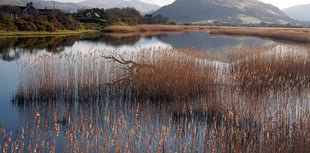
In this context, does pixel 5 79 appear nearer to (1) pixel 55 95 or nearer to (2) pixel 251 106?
(1) pixel 55 95

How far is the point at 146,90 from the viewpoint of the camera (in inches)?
507

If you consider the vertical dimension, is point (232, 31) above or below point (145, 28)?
below

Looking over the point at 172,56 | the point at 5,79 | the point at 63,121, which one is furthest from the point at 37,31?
the point at 63,121

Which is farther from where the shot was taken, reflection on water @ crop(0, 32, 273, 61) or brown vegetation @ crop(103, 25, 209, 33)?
brown vegetation @ crop(103, 25, 209, 33)

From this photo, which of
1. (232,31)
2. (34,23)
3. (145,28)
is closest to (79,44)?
(34,23)

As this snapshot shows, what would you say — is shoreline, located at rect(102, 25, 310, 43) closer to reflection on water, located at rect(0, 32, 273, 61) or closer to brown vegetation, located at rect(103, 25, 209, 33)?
brown vegetation, located at rect(103, 25, 209, 33)

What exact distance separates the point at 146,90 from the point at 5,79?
27.1ft

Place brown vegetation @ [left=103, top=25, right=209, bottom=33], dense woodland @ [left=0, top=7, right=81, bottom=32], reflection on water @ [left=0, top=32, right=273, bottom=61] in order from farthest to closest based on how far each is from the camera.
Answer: brown vegetation @ [left=103, top=25, right=209, bottom=33] → dense woodland @ [left=0, top=7, right=81, bottom=32] → reflection on water @ [left=0, top=32, right=273, bottom=61]

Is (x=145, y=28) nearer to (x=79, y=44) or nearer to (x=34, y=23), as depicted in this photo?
(x=34, y=23)

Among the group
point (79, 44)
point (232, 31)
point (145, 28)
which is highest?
point (145, 28)

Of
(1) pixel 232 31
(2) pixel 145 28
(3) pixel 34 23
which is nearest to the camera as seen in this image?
(3) pixel 34 23

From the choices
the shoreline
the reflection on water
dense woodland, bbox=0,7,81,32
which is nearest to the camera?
the reflection on water

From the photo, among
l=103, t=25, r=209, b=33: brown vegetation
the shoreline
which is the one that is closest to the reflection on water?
the shoreline

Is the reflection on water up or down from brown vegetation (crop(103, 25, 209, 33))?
down
